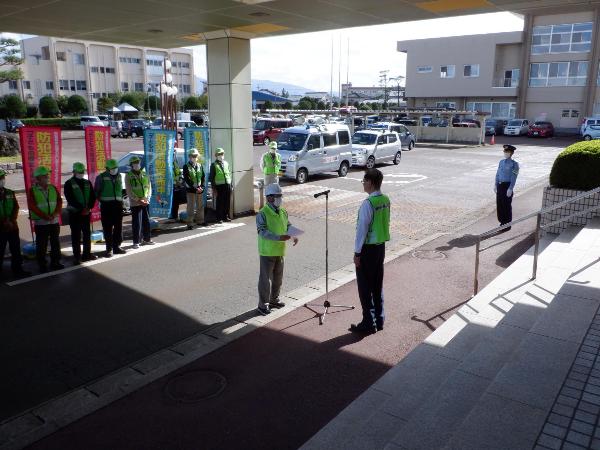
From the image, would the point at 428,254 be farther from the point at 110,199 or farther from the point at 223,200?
the point at 110,199

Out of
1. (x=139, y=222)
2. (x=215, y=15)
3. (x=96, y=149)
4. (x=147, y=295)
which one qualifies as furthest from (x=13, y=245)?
(x=215, y=15)

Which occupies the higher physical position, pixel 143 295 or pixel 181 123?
pixel 181 123

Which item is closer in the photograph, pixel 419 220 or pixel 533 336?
pixel 533 336

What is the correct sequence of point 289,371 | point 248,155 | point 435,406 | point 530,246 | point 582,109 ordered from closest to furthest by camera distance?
point 435,406 < point 289,371 < point 530,246 < point 248,155 < point 582,109

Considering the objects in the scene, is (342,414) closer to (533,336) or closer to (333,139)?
(533,336)

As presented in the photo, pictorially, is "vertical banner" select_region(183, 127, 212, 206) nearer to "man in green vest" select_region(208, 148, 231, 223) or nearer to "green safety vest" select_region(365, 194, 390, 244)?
"man in green vest" select_region(208, 148, 231, 223)

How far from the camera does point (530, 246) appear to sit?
1000 centimetres

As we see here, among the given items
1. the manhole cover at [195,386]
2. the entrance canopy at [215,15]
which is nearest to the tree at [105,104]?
the entrance canopy at [215,15]

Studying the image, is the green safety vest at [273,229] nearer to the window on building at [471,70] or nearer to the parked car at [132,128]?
the parked car at [132,128]

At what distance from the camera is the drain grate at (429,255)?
379 inches

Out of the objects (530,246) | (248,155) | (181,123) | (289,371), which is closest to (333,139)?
(248,155)

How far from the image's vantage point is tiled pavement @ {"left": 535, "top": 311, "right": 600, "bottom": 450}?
3445mm

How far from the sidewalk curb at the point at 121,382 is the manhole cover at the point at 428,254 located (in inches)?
116

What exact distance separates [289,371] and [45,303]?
13.8 ft
